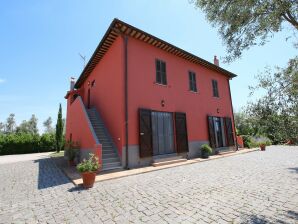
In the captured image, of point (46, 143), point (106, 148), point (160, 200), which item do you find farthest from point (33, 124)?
point (160, 200)

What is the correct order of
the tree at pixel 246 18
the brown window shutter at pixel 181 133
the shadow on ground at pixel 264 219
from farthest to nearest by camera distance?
the brown window shutter at pixel 181 133 < the tree at pixel 246 18 < the shadow on ground at pixel 264 219

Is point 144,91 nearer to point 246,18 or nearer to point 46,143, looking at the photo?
point 246,18

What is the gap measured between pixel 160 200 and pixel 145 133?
15.5 ft

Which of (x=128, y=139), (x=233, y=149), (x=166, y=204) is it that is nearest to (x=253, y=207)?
(x=166, y=204)

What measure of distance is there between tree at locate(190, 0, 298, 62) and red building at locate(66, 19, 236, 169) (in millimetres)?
4213

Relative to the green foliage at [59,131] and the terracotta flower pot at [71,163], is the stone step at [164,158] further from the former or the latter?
the green foliage at [59,131]

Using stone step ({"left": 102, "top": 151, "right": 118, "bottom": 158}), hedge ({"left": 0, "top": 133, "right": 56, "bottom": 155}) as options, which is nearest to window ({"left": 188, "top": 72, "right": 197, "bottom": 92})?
stone step ({"left": 102, "top": 151, "right": 118, "bottom": 158})

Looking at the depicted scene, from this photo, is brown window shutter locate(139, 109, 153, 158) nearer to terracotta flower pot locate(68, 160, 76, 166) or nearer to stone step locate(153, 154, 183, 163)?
stone step locate(153, 154, 183, 163)

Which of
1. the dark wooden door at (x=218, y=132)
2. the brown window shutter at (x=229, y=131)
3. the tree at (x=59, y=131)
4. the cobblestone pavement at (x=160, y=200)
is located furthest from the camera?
the tree at (x=59, y=131)

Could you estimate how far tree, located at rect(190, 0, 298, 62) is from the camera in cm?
471

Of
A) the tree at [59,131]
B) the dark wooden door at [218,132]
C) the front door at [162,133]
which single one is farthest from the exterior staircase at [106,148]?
the tree at [59,131]

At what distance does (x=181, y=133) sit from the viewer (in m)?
10.7

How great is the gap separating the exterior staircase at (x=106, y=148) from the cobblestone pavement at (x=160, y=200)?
5.36 feet

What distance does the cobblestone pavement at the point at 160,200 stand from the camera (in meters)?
3.59
